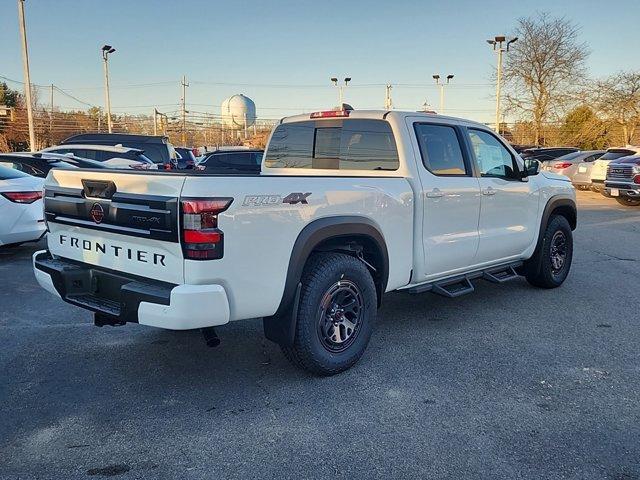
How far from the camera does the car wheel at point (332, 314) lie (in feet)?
11.8

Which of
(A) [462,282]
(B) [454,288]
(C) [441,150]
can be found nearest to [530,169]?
A: (C) [441,150]

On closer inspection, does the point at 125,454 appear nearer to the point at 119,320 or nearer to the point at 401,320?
the point at 119,320

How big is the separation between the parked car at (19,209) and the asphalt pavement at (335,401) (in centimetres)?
220

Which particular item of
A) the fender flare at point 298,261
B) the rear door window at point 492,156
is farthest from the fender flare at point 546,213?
the fender flare at point 298,261

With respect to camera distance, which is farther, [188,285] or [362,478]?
[188,285]

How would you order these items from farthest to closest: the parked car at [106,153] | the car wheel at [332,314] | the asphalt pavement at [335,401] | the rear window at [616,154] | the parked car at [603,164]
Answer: the rear window at [616,154] → the parked car at [603,164] → the parked car at [106,153] → the car wheel at [332,314] → the asphalt pavement at [335,401]

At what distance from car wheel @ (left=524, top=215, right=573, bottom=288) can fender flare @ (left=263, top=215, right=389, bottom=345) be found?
331 cm

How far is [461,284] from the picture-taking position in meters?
5.09

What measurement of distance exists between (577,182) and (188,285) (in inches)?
777

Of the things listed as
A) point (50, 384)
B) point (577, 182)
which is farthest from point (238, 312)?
point (577, 182)

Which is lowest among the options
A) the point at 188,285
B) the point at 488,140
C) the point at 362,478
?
the point at 362,478

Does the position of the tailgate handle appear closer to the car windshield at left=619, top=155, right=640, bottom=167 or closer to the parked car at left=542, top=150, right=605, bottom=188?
the car windshield at left=619, top=155, right=640, bottom=167

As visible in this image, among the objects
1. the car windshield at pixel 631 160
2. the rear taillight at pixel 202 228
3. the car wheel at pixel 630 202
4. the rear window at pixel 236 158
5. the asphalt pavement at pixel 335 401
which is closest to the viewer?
the asphalt pavement at pixel 335 401

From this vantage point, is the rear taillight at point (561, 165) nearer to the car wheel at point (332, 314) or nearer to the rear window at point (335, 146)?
the rear window at point (335, 146)
